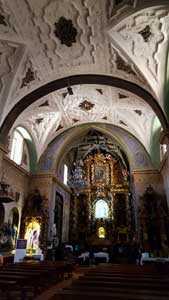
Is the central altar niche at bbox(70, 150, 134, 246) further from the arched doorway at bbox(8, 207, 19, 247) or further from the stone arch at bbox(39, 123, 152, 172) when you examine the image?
the arched doorway at bbox(8, 207, 19, 247)

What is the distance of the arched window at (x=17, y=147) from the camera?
13.5m

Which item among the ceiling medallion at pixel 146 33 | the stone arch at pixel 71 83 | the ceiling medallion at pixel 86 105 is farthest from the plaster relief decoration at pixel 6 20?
the ceiling medallion at pixel 86 105

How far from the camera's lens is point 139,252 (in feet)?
40.1

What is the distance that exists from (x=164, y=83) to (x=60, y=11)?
15.1 ft

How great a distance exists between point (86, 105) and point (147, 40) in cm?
609

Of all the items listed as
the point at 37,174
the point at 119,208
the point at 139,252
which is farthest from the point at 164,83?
the point at 119,208

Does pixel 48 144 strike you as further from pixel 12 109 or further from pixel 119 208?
pixel 119 208

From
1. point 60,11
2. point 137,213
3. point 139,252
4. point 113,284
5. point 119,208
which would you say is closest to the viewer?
point 113,284

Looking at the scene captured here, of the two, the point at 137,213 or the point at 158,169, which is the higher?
the point at 158,169

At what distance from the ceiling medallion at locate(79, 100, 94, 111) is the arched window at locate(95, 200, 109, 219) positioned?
10.1 metres

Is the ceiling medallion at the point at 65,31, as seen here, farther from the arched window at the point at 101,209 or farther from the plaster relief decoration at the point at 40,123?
the arched window at the point at 101,209

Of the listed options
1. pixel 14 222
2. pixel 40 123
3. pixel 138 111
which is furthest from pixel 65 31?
pixel 14 222

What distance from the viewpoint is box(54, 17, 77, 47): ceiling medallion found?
7.43 meters

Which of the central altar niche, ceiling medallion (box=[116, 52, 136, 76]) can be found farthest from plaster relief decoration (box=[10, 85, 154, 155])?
the central altar niche
